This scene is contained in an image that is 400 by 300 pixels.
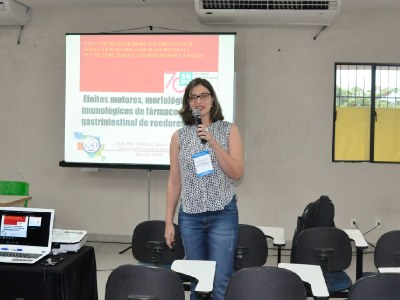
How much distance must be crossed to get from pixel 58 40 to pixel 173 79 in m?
1.48

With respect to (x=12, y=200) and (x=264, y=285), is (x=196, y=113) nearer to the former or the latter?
(x=264, y=285)

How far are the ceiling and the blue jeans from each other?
2.98 meters

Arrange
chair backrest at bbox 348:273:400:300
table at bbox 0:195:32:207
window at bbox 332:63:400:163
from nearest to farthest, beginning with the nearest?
chair backrest at bbox 348:273:400:300 < table at bbox 0:195:32:207 < window at bbox 332:63:400:163

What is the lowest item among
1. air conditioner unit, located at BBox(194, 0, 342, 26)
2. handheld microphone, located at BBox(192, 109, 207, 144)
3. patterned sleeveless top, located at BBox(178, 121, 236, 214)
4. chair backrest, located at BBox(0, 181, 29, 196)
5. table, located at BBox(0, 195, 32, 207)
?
table, located at BBox(0, 195, 32, 207)

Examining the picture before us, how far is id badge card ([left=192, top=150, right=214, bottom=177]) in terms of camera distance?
224 cm

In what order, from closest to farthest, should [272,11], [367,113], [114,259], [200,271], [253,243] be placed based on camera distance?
[200,271] < [253,243] < [272,11] < [114,259] < [367,113]

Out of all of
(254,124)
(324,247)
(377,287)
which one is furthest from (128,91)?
(377,287)

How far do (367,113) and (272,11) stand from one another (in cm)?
152

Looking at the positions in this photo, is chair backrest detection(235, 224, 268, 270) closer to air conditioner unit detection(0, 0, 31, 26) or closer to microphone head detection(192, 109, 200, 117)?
microphone head detection(192, 109, 200, 117)

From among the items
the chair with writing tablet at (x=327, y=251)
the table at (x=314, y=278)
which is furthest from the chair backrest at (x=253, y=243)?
the table at (x=314, y=278)

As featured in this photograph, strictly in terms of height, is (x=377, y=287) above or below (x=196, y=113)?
below

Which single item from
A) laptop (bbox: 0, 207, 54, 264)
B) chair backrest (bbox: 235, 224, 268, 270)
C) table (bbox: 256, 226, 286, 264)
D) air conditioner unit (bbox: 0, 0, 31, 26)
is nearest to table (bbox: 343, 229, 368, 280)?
table (bbox: 256, 226, 286, 264)

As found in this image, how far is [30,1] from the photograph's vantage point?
4613 mm

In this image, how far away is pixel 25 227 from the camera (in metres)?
2.41
